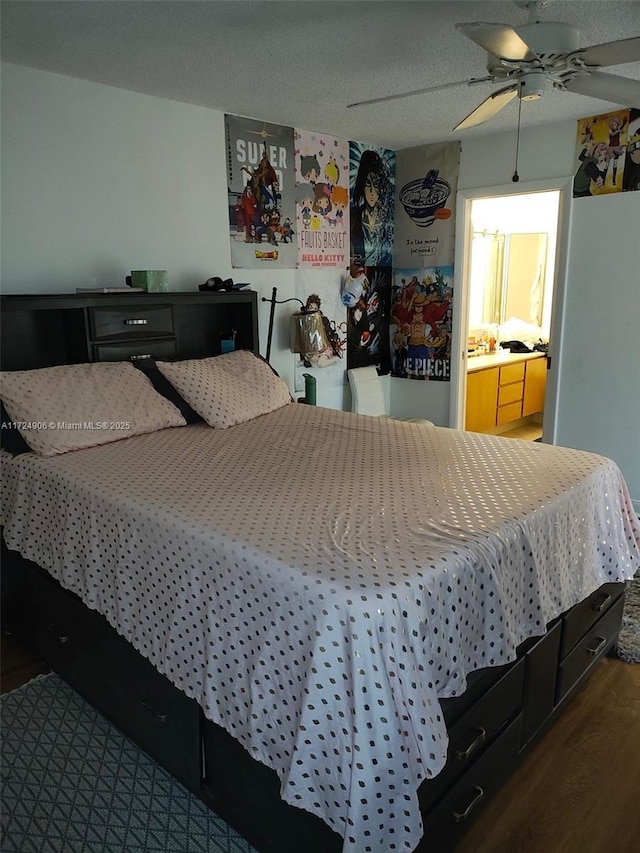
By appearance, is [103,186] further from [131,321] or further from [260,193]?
[260,193]

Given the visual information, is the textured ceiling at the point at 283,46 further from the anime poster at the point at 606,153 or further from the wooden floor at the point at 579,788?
the wooden floor at the point at 579,788

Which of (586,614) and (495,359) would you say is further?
(495,359)

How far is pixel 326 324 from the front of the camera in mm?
4312

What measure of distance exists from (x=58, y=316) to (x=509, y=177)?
3.02 meters

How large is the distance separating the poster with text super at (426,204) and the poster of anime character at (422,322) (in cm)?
11

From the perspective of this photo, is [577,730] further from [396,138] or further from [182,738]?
[396,138]

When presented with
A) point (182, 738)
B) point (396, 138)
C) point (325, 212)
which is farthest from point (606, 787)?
point (396, 138)

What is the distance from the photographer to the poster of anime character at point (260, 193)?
140 inches

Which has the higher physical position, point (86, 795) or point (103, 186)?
point (103, 186)

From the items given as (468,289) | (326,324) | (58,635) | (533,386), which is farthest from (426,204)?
(58,635)

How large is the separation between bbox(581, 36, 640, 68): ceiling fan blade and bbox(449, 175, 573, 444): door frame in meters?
2.04

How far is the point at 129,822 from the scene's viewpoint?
66.9 inches

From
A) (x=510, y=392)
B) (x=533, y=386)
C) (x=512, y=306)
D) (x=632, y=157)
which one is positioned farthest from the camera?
(x=512, y=306)

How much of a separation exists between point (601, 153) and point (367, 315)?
6.06 ft
